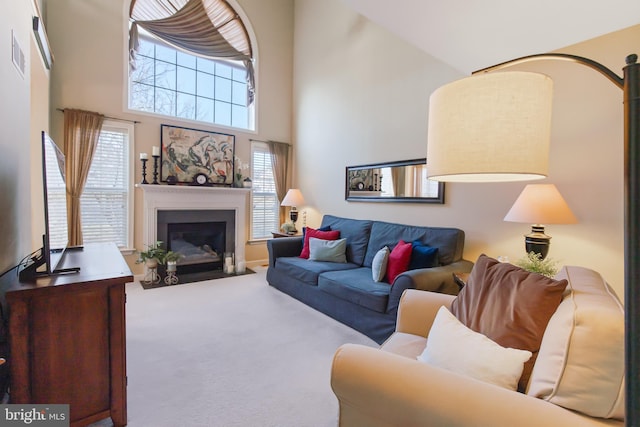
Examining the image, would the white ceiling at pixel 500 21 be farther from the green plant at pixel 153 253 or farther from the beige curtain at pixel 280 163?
the green plant at pixel 153 253

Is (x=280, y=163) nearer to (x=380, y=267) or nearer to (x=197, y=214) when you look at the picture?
(x=197, y=214)

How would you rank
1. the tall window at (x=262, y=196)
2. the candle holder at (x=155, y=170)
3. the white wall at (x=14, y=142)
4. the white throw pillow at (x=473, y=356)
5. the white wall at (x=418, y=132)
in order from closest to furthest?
1. the white throw pillow at (x=473, y=356)
2. the white wall at (x=14, y=142)
3. the white wall at (x=418, y=132)
4. the candle holder at (x=155, y=170)
5. the tall window at (x=262, y=196)

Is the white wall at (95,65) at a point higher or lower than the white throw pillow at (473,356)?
higher

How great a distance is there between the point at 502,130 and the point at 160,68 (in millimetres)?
5107

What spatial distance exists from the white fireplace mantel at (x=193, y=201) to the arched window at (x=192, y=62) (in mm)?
1178

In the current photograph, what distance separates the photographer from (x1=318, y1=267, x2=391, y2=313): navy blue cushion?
8.51 feet

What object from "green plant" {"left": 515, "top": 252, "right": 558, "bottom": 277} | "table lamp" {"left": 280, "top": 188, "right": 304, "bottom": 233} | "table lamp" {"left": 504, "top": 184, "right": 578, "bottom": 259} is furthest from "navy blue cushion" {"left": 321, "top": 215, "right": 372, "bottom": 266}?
"green plant" {"left": 515, "top": 252, "right": 558, "bottom": 277}

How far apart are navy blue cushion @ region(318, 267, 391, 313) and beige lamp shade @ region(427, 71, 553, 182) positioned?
1855 millimetres

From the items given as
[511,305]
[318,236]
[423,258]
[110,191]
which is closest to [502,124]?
[511,305]

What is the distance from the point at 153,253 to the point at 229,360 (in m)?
2.55

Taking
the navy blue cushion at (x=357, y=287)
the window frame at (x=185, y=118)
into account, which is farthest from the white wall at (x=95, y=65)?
the navy blue cushion at (x=357, y=287)

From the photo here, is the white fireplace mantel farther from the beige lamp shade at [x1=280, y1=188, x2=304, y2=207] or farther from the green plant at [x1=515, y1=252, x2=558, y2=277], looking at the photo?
the green plant at [x1=515, y1=252, x2=558, y2=277]

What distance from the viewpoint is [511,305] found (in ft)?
4.23

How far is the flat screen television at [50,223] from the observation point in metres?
1.43
